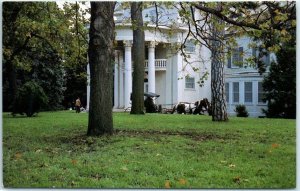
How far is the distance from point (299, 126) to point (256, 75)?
2.83ft

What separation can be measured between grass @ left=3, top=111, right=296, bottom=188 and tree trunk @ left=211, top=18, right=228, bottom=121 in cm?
19

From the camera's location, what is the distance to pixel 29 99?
5.74 metres

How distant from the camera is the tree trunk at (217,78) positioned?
5.97 m

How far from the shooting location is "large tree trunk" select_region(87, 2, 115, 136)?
19.3 ft

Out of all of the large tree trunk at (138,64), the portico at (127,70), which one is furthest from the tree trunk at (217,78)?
the large tree trunk at (138,64)

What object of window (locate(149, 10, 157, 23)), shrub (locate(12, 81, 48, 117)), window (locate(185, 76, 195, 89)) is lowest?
shrub (locate(12, 81, 48, 117))

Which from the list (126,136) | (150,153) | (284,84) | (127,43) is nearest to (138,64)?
(127,43)

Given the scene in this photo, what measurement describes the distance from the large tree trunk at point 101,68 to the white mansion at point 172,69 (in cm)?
13

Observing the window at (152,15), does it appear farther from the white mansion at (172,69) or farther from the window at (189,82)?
the window at (189,82)

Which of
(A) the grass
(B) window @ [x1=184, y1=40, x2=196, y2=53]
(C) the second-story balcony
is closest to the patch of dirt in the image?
(A) the grass

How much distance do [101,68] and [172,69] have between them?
87cm

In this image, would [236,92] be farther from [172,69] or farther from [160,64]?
[160,64]

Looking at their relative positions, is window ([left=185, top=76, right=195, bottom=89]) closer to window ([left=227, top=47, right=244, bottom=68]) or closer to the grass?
the grass

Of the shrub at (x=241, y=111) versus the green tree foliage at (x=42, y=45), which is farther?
the shrub at (x=241, y=111)
